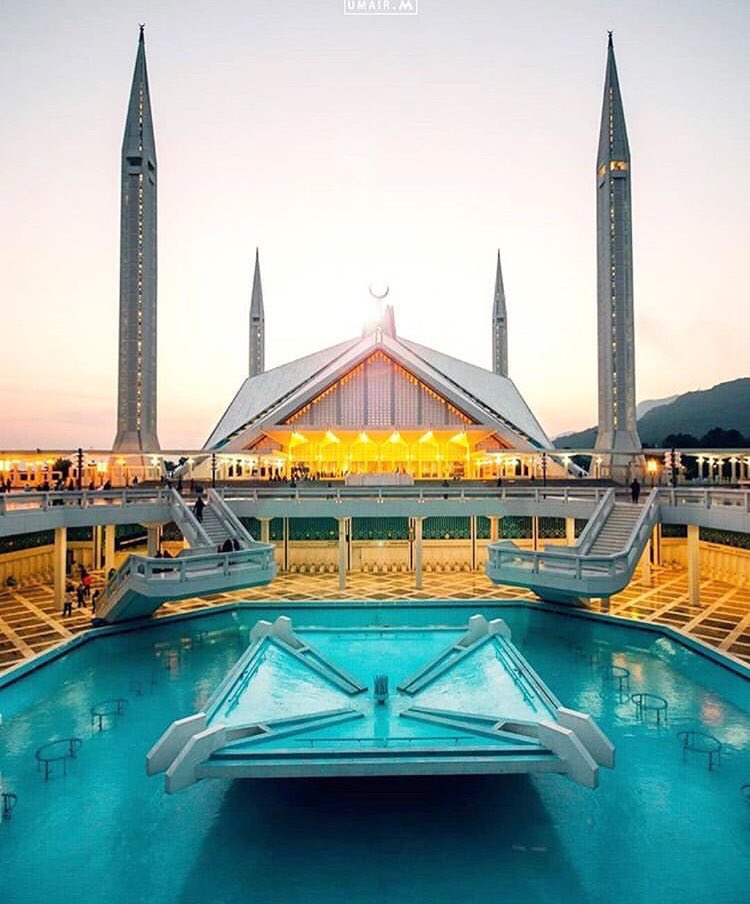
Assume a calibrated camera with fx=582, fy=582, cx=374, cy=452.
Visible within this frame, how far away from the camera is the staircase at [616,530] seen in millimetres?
17078

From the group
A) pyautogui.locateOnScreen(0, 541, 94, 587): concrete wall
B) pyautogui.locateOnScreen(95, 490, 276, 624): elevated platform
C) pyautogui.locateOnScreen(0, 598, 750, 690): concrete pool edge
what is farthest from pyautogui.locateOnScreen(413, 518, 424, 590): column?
pyautogui.locateOnScreen(0, 541, 94, 587): concrete wall

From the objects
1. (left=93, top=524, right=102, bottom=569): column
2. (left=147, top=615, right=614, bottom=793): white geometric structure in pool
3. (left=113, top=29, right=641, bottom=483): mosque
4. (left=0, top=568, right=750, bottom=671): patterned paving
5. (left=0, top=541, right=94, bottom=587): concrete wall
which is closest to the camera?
(left=147, top=615, right=614, bottom=793): white geometric structure in pool

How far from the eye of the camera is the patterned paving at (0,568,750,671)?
581 inches

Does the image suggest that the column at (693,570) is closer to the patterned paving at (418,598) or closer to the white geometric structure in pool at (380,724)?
the patterned paving at (418,598)

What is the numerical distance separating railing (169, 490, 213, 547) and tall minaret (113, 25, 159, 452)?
614 inches

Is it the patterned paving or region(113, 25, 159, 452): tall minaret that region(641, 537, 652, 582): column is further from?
region(113, 25, 159, 452): tall minaret

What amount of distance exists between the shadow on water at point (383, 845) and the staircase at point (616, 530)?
32.4 feet

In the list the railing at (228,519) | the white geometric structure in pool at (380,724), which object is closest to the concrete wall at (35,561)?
the railing at (228,519)

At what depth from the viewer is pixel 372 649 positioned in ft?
42.5

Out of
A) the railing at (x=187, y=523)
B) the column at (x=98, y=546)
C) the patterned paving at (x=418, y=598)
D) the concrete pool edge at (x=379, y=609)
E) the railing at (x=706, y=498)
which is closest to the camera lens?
the concrete pool edge at (x=379, y=609)

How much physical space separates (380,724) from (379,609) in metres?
9.70

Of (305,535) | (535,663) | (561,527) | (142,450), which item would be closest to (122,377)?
(142,450)

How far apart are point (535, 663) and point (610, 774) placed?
5132 millimetres

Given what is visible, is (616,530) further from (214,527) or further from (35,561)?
(35,561)
